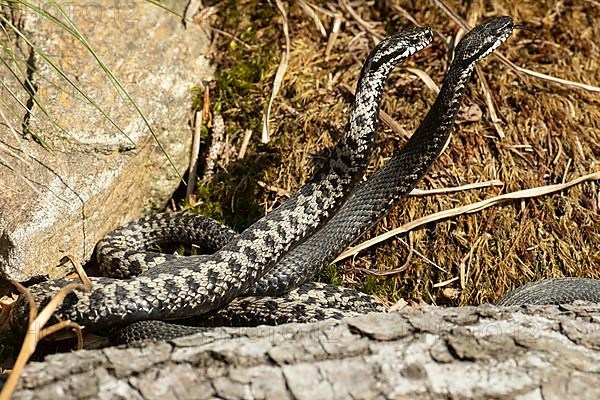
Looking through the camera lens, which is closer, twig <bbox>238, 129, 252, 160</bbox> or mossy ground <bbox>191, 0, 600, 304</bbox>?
mossy ground <bbox>191, 0, 600, 304</bbox>

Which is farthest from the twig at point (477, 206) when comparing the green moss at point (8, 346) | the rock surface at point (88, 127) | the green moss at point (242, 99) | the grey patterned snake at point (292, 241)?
the green moss at point (8, 346)

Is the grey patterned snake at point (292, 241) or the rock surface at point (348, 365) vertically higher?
the grey patterned snake at point (292, 241)

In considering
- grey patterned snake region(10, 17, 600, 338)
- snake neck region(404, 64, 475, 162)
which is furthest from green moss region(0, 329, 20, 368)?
snake neck region(404, 64, 475, 162)

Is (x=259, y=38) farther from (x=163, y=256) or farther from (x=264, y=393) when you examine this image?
(x=264, y=393)

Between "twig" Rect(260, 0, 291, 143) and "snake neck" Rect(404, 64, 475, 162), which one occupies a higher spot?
"twig" Rect(260, 0, 291, 143)

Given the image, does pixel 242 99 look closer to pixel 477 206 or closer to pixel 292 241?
pixel 292 241

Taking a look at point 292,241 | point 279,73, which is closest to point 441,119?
point 292,241

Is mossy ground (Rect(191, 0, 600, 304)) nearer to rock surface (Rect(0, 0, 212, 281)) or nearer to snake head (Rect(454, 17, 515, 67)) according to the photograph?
rock surface (Rect(0, 0, 212, 281))

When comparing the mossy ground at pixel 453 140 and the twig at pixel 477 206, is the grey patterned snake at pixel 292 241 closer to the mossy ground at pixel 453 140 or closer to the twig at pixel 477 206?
the twig at pixel 477 206
